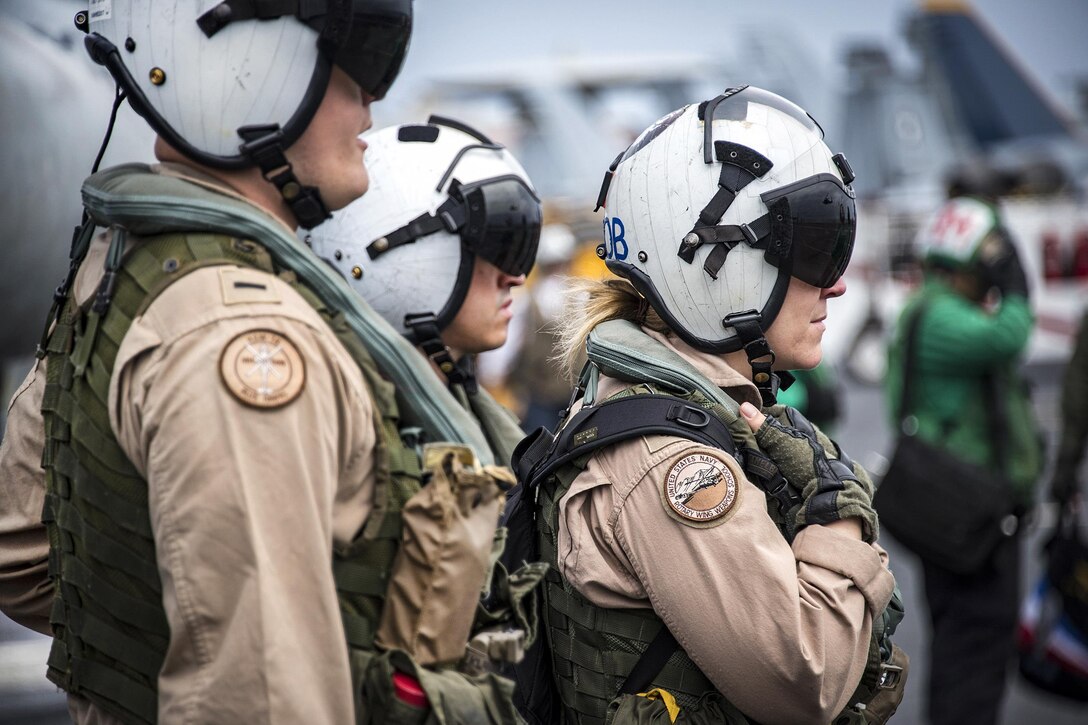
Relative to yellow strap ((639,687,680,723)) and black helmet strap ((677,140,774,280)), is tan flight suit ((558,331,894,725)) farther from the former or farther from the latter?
black helmet strap ((677,140,774,280))

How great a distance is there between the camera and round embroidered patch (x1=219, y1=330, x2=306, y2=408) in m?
1.42

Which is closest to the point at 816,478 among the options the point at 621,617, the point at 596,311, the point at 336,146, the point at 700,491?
the point at 700,491

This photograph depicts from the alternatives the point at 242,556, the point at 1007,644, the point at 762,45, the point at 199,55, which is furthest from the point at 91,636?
the point at 762,45

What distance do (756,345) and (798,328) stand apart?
106 millimetres

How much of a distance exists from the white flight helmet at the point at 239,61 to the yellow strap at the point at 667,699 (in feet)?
3.63

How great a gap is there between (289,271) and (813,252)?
1061 millimetres

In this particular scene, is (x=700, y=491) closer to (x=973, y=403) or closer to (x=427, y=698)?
(x=427, y=698)

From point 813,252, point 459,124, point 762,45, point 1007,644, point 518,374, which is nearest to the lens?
point 813,252

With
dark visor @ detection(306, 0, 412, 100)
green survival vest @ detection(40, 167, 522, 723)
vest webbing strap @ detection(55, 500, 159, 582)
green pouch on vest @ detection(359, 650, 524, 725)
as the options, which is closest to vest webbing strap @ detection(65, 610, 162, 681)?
green survival vest @ detection(40, 167, 522, 723)

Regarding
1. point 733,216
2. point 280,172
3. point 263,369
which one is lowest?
point 263,369

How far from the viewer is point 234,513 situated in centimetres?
139

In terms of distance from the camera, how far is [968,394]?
509 cm

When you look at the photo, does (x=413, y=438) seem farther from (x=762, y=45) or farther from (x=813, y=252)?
(x=762, y=45)

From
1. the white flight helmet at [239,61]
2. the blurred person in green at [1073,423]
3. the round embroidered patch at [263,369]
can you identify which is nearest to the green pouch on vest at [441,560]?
the round embroidered patch at [263,369]
